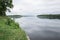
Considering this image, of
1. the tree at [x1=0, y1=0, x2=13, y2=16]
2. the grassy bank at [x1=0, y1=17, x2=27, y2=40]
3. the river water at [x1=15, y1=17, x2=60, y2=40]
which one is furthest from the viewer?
the tree at [x1=0, y1=0, x2=13, y2=16]

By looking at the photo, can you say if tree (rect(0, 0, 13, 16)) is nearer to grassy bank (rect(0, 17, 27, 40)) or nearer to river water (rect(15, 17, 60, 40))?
river water (rect(15, 17, 60, 40))

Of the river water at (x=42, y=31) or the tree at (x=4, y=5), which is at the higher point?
the tree at (x=4, y=5)

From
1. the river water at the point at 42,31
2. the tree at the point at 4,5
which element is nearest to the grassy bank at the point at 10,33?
the river water at the point at 42,31

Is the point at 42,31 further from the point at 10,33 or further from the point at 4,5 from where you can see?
the point at 10,33

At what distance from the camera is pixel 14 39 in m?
14.0

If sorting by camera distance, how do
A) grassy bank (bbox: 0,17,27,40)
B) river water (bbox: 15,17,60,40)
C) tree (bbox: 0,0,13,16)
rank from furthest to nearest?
tree (bbox: 0,0,13,16), river water (bbox: 15,17,60,40), grassy bank (bbox: 0,17,27,40)

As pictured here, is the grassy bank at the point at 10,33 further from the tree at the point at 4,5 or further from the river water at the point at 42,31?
the tree at the point at 4,5

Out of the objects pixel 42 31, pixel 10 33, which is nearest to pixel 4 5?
pixel 42 31

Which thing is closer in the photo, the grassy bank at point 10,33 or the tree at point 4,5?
the grassy bank at point 10,33

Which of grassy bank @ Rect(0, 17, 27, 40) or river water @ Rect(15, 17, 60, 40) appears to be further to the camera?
river water @ Rect(15, 17, 60, 40)

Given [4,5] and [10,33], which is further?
[4,5]

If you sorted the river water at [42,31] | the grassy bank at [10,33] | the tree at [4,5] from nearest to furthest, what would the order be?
the grassy bank at [10,33], the river water at [42,31], the tree at [4,5]

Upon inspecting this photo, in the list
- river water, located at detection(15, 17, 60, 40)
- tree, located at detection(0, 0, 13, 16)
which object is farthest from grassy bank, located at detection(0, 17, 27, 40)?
tree, located at detection(0, 0, 13, 16)

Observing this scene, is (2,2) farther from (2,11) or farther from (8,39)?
(8,39)
